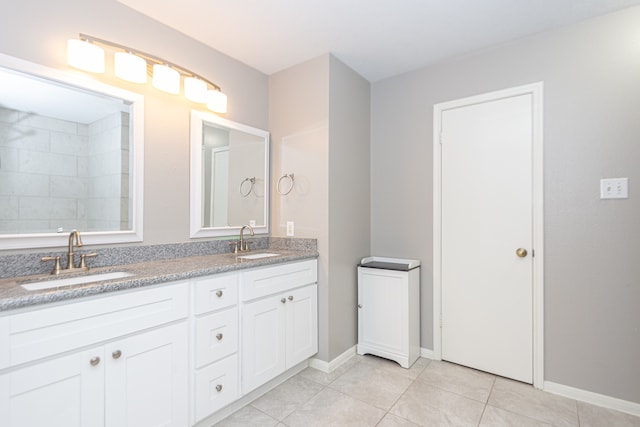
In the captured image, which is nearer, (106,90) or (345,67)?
(106,90)

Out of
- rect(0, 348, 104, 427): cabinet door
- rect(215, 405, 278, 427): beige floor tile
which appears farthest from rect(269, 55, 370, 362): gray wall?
rect(0, 348, 104, 427): cabinet door

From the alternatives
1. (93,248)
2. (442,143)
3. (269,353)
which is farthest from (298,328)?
(442,143)

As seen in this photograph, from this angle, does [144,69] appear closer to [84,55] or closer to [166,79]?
[166,79]

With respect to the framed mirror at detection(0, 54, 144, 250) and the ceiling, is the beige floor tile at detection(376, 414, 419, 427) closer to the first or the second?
the framed mirror at detection(0, 54, 144, 250)

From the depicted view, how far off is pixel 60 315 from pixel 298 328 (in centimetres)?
136

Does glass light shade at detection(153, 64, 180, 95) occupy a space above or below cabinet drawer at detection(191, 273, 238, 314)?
above

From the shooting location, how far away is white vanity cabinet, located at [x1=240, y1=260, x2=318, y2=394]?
1.82 m

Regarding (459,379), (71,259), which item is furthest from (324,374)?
(71,259)

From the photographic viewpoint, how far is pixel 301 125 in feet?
8.07

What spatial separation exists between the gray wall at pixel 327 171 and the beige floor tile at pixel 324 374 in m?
0.10

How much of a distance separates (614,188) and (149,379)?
8.77 ft

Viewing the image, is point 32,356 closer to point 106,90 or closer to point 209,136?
point 106,90

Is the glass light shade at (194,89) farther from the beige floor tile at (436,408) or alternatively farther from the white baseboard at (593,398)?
the white baseboard at (593,398)

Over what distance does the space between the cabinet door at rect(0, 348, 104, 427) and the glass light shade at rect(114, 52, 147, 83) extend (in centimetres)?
137
